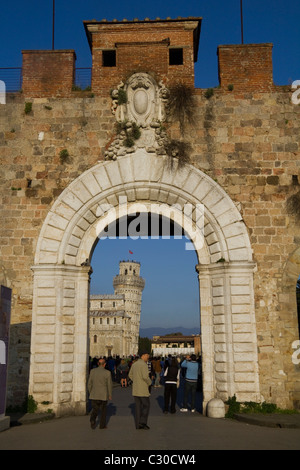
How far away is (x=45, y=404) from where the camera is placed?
9.48 metres

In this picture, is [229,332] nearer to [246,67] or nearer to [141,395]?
[141,395]

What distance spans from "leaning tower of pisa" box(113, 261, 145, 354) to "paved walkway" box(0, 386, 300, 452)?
67010 mm

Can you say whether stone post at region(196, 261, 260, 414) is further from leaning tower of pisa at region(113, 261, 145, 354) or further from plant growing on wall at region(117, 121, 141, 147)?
leaning tower of pisa at region(113, 261, 145, 354)

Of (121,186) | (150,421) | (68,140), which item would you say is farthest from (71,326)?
(68,140)

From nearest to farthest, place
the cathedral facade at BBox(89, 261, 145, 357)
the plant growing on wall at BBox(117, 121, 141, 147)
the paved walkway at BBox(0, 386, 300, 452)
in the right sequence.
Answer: the paved walkway at BBox(0, 386, 300, 452)
the plant growing on wall at BBox(117, 121, 141, 147)
the cathedral facade at BBox(89, 261, 145, 357)

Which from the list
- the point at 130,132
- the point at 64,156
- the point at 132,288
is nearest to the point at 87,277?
the point at 64,156

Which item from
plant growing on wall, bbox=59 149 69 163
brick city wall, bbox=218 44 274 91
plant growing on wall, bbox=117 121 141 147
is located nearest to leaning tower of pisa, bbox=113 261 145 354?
plant growing on wall, bbox=59 149 69 163

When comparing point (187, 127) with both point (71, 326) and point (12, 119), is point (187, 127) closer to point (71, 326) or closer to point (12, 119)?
point (12, 119)

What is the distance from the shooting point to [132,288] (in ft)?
258

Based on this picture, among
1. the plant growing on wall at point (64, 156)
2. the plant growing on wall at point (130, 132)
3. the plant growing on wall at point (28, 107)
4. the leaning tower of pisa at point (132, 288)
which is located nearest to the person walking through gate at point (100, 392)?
the plant growing on wall at point (64, 156)

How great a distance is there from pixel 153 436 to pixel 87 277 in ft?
13.3

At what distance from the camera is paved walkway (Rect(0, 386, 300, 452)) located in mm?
6555
